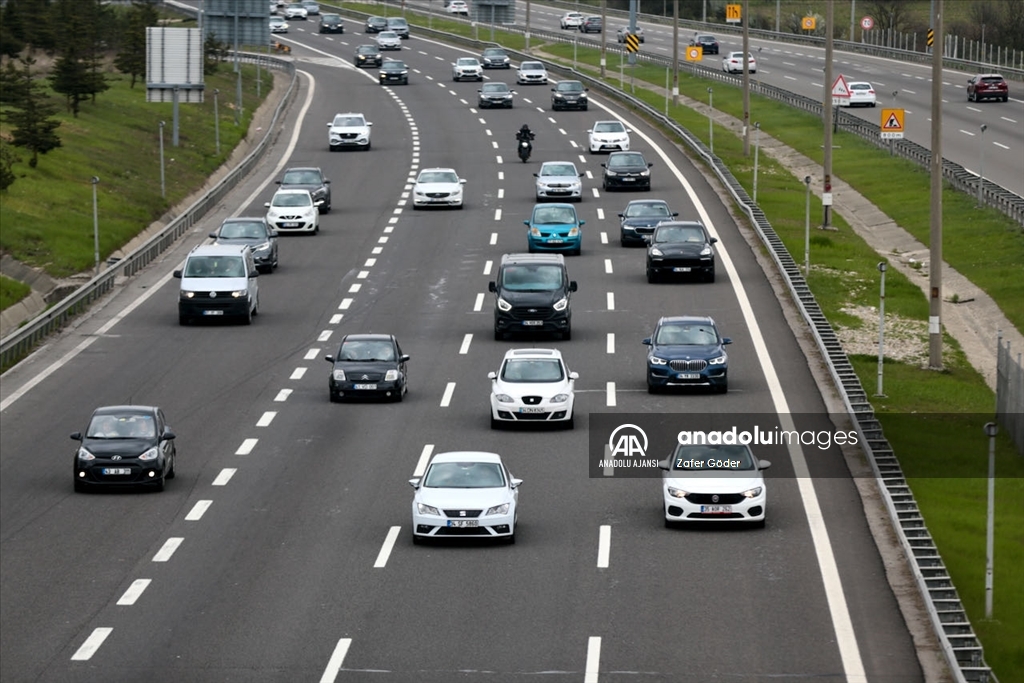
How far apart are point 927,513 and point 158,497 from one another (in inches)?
551

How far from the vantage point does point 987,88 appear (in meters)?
98.7

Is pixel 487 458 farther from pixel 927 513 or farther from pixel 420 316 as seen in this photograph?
pixel 420 316

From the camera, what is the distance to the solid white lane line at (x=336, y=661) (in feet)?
78.1

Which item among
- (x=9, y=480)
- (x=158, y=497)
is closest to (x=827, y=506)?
(x=158, y=497)

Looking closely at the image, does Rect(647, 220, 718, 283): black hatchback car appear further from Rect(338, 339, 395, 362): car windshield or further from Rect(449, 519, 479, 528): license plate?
Rect(449, 519, 479, 528): license plate

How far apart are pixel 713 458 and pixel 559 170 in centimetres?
3803

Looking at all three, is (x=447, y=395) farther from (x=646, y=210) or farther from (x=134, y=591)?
(x=646, y=210)

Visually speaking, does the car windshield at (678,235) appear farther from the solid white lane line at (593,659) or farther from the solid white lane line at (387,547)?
the solid white lane line at (593,659)


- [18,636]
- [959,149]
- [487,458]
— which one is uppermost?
[959,149]

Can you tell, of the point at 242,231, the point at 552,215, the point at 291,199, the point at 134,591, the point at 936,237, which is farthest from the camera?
the point at 291,199

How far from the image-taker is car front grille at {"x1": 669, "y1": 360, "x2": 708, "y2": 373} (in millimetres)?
40125

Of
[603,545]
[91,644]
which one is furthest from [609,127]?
[91,644]

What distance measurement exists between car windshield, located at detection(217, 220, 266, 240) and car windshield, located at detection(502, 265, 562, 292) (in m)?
11.6

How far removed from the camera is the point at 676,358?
4025 cm
